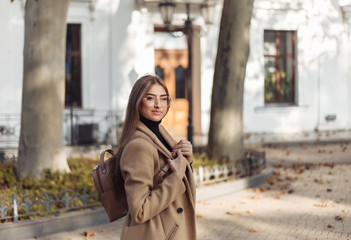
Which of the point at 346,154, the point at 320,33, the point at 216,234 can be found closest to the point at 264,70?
the point at 320,33

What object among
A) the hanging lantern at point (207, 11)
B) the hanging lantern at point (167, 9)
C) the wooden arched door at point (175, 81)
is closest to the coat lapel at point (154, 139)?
the hanging lantern at point (167, 9)

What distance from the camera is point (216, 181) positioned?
983 cm

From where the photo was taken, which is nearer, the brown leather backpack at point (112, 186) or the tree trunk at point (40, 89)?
the brown leather backpack at point (112, 186)

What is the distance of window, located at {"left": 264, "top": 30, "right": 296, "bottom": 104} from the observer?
19469 millimetres

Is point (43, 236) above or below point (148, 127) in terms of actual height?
below

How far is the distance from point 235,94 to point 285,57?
9.31m

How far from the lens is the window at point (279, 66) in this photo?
19469mm

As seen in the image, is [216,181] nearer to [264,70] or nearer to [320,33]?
[264,70]

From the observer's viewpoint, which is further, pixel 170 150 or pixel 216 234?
pixel 216 234

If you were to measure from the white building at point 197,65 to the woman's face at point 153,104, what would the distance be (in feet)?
43.2

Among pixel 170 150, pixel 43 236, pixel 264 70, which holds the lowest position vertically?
pixel 43 236

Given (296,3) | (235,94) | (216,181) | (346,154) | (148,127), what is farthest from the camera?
(296,3)

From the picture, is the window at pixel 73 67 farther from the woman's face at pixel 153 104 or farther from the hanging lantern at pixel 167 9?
the woman's face at pixel 153 104

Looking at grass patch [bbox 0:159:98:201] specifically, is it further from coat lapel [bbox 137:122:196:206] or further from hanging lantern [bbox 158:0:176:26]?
coat lapel [bbox 137:122:196:206]
